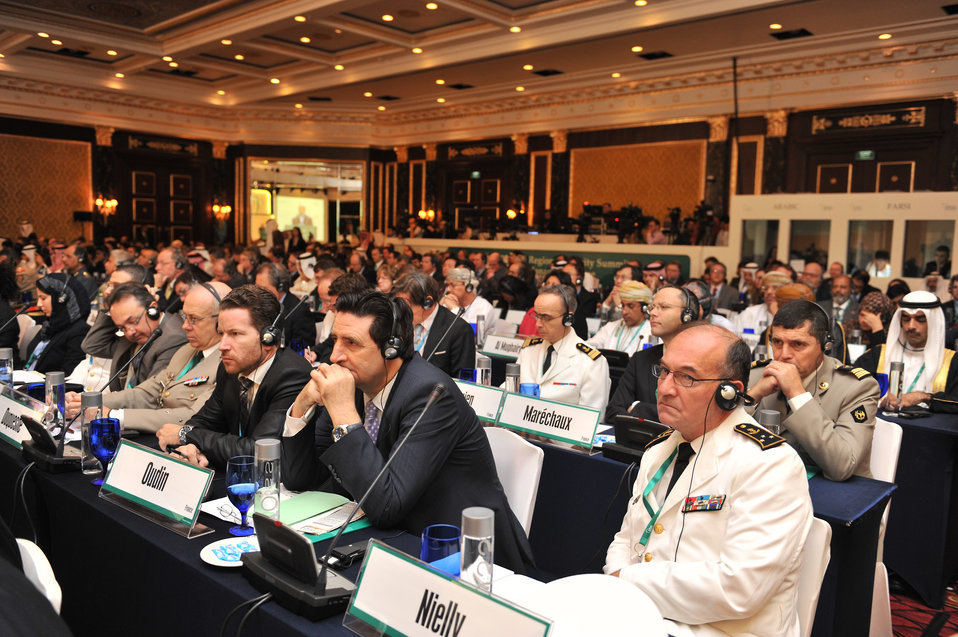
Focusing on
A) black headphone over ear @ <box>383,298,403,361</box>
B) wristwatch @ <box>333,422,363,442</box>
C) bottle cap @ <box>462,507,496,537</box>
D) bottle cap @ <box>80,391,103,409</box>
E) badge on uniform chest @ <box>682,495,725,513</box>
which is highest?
black headphone over ear @ <box>383,298,403,361</box>

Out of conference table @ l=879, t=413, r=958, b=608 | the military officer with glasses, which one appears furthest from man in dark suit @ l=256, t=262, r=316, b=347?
conference table @ l=879, t=413, r=958, b=608

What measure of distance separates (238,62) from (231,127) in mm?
4147

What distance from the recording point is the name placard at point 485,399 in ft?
10.8

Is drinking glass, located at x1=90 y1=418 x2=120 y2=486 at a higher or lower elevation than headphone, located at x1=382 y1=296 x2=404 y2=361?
lower

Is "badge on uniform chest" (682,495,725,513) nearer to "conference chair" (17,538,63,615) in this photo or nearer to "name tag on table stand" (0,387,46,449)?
"conference chair" (17,538,63,615)

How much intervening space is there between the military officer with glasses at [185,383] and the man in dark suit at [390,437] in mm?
1043

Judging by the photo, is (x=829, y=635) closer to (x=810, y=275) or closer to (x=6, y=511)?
(x=6, y=511)

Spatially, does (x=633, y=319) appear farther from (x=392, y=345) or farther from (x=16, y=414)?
(x=16, y=414)

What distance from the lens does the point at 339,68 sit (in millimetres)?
14203

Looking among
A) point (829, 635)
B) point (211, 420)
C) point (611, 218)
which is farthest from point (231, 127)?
point (829, 635)

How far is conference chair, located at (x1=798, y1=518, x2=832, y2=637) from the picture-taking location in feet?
5.83

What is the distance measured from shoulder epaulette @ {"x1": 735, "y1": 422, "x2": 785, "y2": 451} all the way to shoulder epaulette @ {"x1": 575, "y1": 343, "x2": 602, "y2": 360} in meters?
2.13

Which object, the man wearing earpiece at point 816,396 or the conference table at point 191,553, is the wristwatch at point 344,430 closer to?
the conference table at point 191,553

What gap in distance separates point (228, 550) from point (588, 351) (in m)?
2.55
